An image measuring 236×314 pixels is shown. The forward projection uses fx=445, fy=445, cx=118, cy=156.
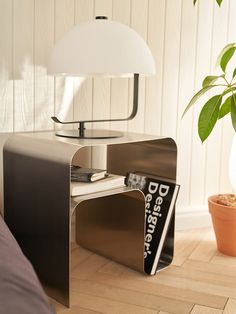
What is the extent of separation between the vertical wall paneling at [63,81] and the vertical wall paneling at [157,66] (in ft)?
1.30

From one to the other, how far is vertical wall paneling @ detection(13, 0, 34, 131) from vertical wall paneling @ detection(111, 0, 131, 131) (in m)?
0.41

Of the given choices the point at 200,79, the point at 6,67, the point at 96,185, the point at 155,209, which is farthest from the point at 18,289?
the point at 200,79

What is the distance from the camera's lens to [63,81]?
2.00m

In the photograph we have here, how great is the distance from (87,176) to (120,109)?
0.67 m

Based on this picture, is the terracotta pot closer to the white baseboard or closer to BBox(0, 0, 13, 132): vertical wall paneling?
the white baseboard

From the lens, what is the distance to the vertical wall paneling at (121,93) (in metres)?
2.07

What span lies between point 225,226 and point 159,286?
490 millimetres

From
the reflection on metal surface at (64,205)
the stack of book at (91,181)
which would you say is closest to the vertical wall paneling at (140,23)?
the reflection on metal surface at (64,205)

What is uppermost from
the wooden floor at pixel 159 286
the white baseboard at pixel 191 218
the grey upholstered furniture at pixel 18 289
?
the grey upholstered furniture at pixel 18 289

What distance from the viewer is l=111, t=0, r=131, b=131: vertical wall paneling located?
2.07 meters

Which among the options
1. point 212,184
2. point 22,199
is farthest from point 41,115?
point 212,184

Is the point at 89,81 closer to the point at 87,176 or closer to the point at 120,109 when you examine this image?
the point at 120,109

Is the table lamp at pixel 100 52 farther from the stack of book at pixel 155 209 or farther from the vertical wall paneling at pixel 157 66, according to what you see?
the vertical wall paneling at pixel 157 66

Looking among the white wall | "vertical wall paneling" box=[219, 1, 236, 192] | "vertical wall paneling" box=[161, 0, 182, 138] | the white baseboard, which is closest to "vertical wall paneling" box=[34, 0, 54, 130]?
the white wall
